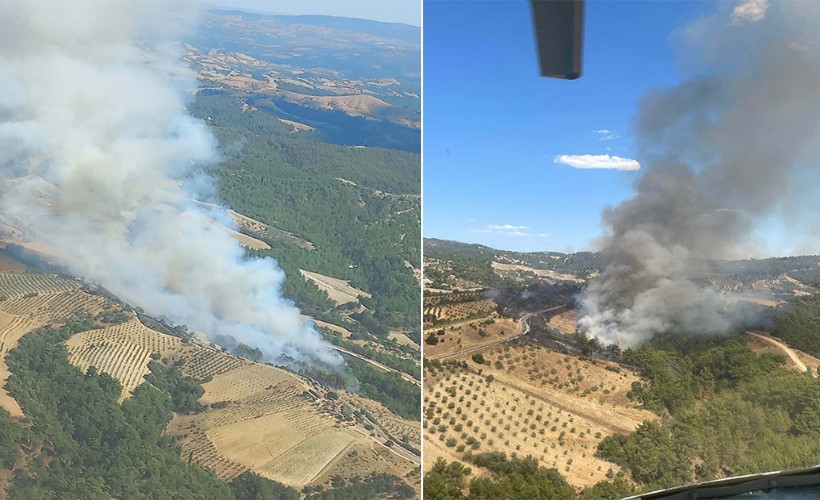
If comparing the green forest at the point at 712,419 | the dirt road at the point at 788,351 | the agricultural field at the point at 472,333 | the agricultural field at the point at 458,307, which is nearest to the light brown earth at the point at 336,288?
the agricultural field at the point at 458,307

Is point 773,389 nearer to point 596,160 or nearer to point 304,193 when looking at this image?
point 596,160

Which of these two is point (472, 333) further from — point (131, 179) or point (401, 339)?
point (131, 179)

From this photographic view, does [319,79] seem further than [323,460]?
Yes

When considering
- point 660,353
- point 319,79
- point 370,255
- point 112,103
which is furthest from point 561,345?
point 112,103

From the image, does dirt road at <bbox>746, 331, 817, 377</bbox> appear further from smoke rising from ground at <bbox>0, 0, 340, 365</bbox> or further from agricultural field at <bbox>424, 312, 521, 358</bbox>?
smoke rising from ground at <bbox>0, 0, 340, 365</bbox>

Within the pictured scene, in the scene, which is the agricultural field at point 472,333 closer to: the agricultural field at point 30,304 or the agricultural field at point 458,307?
the agricultural field at point 458,307
